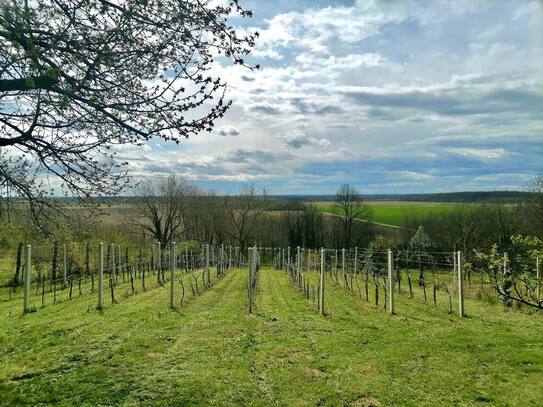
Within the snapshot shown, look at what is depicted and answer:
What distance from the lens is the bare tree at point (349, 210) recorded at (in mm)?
66562

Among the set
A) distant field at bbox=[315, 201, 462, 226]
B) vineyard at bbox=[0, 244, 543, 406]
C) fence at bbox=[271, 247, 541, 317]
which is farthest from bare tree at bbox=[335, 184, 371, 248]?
vineyard at bbox=[0, 244, 543, 406]

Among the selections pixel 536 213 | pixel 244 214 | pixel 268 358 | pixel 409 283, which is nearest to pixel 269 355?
pixel 268 358

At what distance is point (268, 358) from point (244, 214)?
2284 inches

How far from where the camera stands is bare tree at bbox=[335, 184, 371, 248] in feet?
218

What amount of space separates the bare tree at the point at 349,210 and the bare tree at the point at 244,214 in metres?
11.6

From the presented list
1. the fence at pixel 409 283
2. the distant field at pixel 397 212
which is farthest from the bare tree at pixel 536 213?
the distant field at pixel 397 212

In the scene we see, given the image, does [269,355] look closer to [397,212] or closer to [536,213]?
[536,213]

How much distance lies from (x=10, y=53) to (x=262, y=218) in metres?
63.4

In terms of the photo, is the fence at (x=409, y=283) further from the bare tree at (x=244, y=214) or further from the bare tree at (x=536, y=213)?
the bare tree at (x=244, y=214)

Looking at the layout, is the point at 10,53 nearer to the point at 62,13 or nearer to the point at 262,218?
the point at 62,13

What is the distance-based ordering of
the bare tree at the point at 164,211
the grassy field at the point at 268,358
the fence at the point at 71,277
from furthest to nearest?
the bare tree at the point at 164,211 → the fence at the point at 71,277 → the grassy field at the point at 268,358

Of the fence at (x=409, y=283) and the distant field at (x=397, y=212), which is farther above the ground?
the distant field at (x=397, y=212)

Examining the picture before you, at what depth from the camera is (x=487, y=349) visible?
8.00 metres

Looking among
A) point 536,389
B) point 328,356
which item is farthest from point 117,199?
point 536,389
